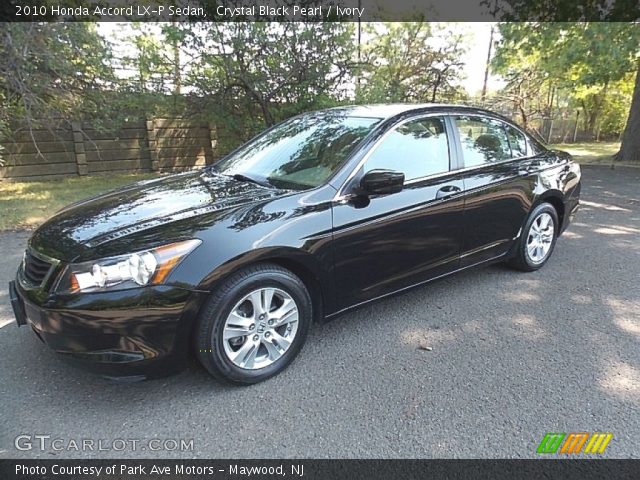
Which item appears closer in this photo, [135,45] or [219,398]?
[219,398]

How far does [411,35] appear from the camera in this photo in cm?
1368

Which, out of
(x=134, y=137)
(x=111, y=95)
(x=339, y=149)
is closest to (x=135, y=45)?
(x=111, y=95)

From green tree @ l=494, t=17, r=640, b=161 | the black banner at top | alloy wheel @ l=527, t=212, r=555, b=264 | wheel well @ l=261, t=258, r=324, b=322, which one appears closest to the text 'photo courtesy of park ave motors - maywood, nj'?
the black banner at top

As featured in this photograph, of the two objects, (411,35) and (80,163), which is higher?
(411,35)

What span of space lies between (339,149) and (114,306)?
1785 mm

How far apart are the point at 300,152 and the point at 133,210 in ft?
4.21

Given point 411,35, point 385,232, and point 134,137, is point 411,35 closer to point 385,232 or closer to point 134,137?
point 134,137

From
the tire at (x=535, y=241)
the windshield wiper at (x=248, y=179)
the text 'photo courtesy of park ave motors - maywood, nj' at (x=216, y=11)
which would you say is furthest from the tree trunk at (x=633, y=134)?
the windshield wiper at (x=248, y=179)

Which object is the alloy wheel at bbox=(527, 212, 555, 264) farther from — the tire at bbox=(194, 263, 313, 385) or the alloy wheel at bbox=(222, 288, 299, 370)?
the alloy wheel at bbox=(222, 288, 299, 370)

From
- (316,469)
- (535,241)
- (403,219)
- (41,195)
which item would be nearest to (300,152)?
(403,219)

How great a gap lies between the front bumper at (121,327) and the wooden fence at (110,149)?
30.0 feet

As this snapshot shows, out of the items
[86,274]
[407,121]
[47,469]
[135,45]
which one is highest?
[135,45]

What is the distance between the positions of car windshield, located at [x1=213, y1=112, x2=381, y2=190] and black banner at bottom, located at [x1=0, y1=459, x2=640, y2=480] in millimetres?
1639

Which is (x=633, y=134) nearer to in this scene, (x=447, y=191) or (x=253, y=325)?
(x=447, y=191)
